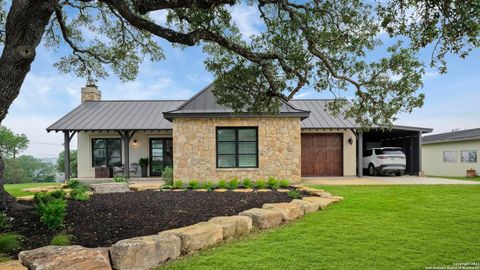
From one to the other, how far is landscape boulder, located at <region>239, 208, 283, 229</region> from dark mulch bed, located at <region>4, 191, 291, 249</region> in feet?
2.24

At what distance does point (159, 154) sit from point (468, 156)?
61.9ft

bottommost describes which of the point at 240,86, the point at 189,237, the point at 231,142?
the point at 189,237

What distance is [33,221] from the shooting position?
5160 mm

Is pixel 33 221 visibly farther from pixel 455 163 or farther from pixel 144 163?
pixel 455 163

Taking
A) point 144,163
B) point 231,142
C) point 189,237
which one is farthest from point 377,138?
point 189,237

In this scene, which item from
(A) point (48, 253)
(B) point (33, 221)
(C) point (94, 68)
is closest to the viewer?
(A) point (48, 253)

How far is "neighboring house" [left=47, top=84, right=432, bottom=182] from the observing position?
12344mm

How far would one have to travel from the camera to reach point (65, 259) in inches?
123

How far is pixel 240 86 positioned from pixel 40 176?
41.3m

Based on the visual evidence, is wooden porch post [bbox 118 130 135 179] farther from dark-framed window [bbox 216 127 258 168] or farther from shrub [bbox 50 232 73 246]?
shrub [bbox 50 232 73 246]

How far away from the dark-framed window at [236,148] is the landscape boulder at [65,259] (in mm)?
9193

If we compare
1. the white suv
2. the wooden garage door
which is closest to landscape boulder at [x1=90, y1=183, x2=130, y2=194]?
the wooden garage door

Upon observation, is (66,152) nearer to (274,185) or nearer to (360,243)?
(274,185)

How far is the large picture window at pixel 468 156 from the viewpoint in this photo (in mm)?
19708
